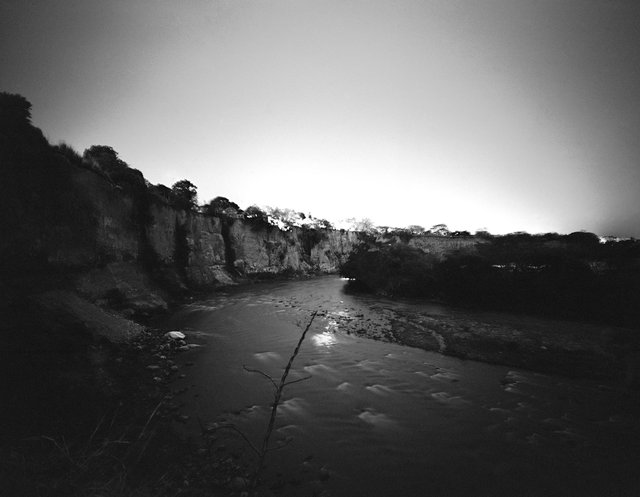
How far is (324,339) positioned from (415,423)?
6358 mm

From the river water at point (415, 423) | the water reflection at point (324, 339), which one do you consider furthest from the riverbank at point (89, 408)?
the water reflection at point (324, 339)

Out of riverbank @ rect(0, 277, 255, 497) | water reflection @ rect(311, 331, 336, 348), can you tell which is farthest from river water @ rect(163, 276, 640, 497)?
riverbank @ rect(0, 277, 255, 497)

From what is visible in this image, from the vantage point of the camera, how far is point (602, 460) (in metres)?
5.23

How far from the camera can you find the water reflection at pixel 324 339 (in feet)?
38.1

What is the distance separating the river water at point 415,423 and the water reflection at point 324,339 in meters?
0.51

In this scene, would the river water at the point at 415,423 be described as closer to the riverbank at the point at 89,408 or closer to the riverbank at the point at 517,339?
the riverbank at the point at 89,408

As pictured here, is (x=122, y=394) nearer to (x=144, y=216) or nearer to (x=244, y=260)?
(x=144, y=216)

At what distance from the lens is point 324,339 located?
12.3m

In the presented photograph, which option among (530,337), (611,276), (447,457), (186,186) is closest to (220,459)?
(447,457)

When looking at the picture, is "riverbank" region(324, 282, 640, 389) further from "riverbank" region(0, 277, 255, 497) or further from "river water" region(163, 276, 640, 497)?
"riverbank" region(0, 277, 255, 497)

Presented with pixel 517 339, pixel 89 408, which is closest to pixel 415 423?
pixel 89 408

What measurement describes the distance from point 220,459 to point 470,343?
35.2 feet

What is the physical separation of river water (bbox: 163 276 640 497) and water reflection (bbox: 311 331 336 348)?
0.51 meters

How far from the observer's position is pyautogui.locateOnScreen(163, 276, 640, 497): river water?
4.77 meters
